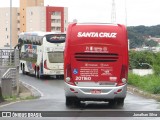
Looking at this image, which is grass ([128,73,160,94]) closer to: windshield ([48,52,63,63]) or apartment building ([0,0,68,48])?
windshield ([48,52,63,63])

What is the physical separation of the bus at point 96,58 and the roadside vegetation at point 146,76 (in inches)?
295

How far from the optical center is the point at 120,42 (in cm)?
2044

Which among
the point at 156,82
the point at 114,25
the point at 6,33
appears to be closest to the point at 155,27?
the point at 6,33

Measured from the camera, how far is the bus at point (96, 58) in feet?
66.9

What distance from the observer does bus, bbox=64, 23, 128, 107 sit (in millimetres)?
20391

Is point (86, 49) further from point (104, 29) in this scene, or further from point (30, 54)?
point (30, 54)

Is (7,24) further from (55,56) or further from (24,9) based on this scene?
(55,56)

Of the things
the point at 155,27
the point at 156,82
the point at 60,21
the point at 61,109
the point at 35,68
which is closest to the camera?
the point at 61,109

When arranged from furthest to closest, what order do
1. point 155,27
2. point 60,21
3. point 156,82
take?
point 60,21 → point 155,27 → point 156,82

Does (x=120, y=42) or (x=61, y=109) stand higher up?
(x=120, y=42)

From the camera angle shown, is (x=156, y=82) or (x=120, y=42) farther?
(x=156, y=82)

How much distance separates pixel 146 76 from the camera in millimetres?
37656

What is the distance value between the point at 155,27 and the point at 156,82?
81.3 metres

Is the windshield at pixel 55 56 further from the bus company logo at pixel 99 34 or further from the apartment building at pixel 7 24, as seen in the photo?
the apartment building at pixel 7 24
